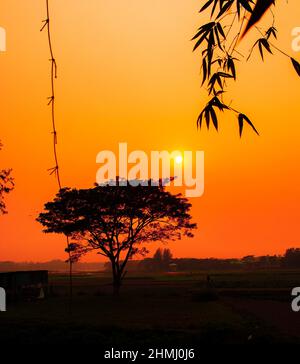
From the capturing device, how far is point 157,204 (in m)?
52.0

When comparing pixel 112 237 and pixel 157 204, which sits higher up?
pixel 157 204

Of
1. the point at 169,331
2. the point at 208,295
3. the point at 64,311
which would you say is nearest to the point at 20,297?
the point at 64,311

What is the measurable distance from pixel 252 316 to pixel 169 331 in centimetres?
1067

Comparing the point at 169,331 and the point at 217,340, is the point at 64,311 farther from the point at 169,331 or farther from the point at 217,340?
the point at 217,340

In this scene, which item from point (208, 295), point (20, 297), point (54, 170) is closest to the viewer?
point (54, 170)

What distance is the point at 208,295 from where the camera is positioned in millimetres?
42219

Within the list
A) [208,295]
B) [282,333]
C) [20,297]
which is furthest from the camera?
[20,297]
